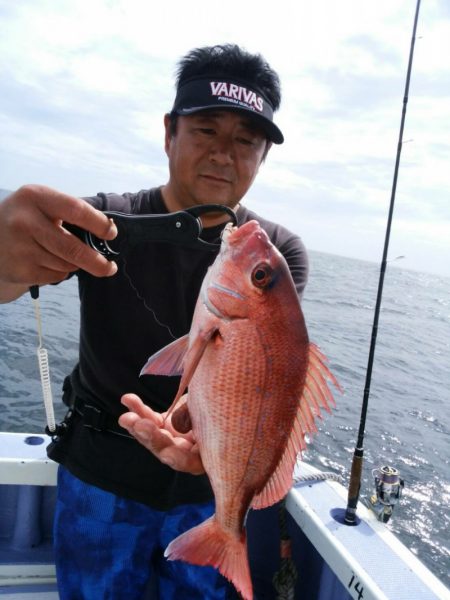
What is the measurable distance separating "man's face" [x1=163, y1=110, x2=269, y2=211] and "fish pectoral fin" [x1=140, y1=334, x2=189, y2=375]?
1.07 m

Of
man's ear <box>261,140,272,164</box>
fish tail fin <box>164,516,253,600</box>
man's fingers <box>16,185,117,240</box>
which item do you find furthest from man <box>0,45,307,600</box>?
man's fingers <box>16,185,117,240</box>

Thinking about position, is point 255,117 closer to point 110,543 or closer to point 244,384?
point 244,384

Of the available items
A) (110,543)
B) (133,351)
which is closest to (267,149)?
(133,351)

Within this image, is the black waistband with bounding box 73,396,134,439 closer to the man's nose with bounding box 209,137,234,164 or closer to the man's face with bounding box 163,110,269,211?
the man's face with bounding box 163,110,269,211

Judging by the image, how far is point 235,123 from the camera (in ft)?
7.84

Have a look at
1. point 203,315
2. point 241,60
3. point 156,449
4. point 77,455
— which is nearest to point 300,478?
point 77,455

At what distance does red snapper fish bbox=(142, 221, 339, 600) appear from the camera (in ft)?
5.45

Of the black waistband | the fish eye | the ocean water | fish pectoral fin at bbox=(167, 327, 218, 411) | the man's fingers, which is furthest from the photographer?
the ocean water

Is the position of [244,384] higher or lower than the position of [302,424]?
higher

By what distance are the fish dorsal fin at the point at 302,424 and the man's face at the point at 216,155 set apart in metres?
1.17

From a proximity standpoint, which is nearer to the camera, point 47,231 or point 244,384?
point 47,231

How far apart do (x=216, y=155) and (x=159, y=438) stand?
1462 millimetres

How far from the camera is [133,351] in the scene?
2.38 metres

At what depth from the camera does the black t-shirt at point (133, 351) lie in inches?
92.7
